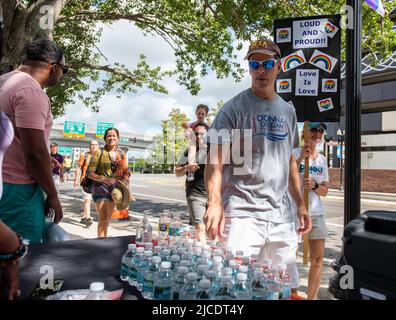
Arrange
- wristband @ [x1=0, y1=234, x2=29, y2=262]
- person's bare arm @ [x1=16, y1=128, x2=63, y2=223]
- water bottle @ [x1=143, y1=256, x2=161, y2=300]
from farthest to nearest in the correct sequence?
1. person's bare arm @ [x1=16, y1=128, x2=63, y2=223]
2. water bottle @ [x1=143, y1=256, x2=161, y2=300]
3. wristband @ [x1=0, y1=234, x2=29, y2=262]

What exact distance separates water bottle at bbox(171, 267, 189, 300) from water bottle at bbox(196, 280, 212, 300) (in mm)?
87

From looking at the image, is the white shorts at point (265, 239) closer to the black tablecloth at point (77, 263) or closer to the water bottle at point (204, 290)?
the black tablecloth at point (77, 263)

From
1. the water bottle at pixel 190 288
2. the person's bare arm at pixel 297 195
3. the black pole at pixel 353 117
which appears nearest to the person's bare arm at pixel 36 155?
the water bottle at pixel 190 288

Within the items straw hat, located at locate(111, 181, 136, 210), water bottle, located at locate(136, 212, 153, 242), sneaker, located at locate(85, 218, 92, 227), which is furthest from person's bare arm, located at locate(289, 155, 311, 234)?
sneaker, located at locate(85, 218, 92, 227)

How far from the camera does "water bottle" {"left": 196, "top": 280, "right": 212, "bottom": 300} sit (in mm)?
1333

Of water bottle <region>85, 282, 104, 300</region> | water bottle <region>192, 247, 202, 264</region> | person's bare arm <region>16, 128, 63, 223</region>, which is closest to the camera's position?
water bottle <region>85, 282, 104, 300</region>

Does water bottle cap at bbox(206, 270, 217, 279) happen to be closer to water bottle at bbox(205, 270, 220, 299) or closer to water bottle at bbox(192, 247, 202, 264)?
water bottle at bbox(205, 270, 220, 299)

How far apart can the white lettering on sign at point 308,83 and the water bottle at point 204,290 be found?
11.1ft

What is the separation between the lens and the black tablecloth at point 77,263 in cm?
155

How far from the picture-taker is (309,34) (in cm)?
428

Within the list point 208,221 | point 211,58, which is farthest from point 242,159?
point 211,58

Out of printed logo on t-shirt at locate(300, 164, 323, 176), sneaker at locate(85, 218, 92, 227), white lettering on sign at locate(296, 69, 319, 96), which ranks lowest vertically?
sneaker at locate(85, 218, 92, 227)

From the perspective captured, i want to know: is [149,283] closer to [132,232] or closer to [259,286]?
[259,286]

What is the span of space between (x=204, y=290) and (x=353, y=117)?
2980 millimetres
